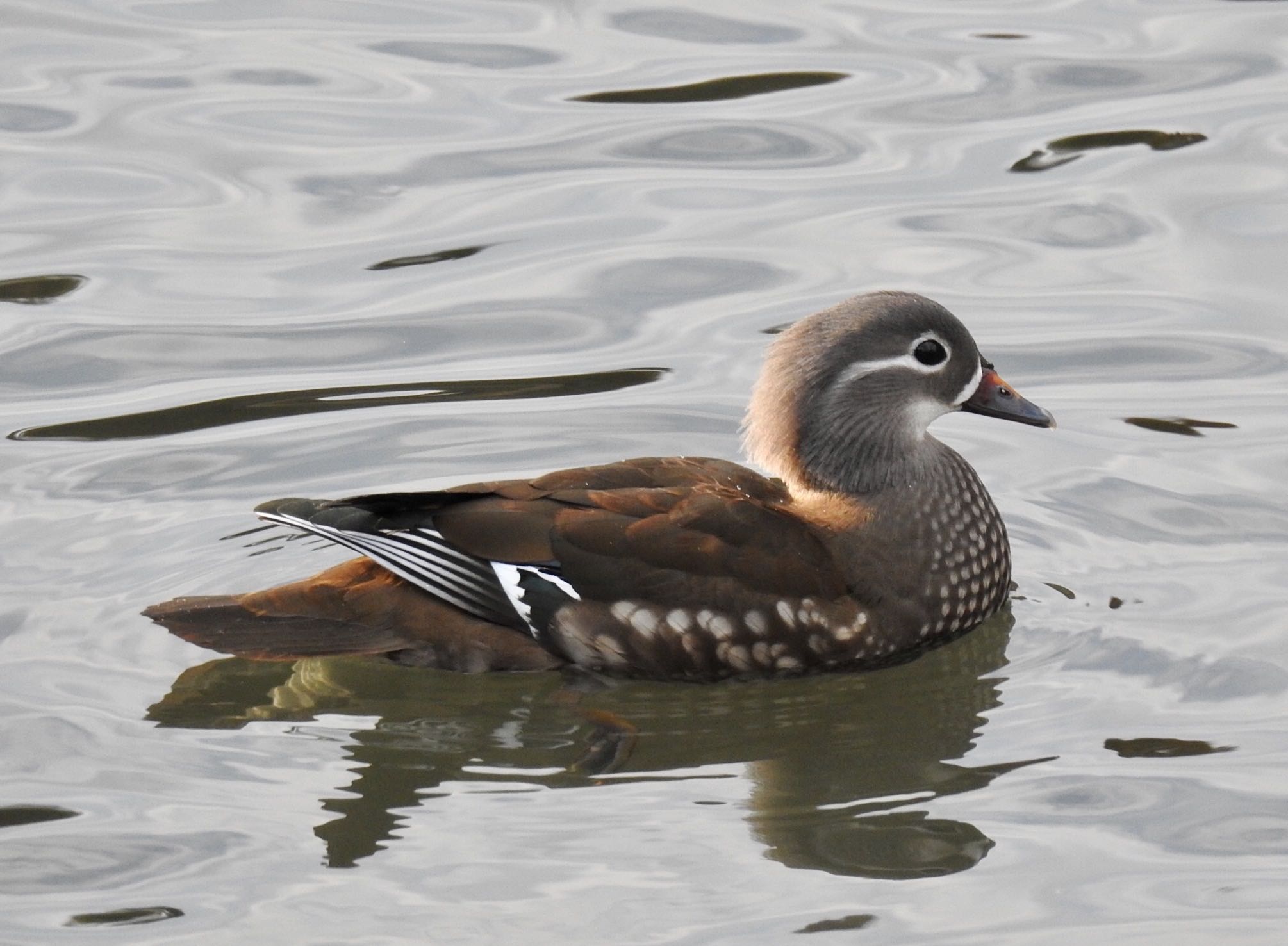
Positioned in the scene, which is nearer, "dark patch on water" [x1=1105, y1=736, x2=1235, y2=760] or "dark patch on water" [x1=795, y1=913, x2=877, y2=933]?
"dark patch on water" [x1=795, y1=913, x2=877, y2=933]

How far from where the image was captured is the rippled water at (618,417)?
18.9 ft

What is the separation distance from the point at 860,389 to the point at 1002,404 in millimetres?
572

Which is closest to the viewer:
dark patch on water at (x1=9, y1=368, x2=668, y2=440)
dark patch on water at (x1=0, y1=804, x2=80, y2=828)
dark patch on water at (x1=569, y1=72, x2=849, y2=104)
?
dark patch on water at (x1=0, y1=804, x2=80, y2=828)

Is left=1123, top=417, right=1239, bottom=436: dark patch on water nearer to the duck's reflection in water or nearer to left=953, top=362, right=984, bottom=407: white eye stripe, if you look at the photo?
left=953, top=362, right=984, bottom=407: white eye stripe

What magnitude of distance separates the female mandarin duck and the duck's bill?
0.59 m

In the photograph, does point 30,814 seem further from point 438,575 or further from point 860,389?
point 860,389

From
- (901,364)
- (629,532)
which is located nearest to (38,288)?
(629,532)

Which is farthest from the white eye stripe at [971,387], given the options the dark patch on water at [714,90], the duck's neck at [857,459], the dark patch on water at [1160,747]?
the dark patch on water at [714,90]

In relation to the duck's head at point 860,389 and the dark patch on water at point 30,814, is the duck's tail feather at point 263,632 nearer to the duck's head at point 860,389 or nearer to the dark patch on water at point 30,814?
the dark patch on water at point 30,814

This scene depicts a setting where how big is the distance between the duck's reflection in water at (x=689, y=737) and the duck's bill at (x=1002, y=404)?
818 millimetres

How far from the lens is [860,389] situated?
23.9 feet

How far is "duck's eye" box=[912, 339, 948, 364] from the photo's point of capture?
7293 mm

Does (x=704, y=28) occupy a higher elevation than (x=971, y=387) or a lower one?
higher

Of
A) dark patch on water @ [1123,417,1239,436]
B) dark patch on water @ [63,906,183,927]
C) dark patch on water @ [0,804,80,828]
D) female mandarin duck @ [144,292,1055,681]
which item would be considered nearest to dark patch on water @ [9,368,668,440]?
female mandarin duck @ [144,292,1055,681]
